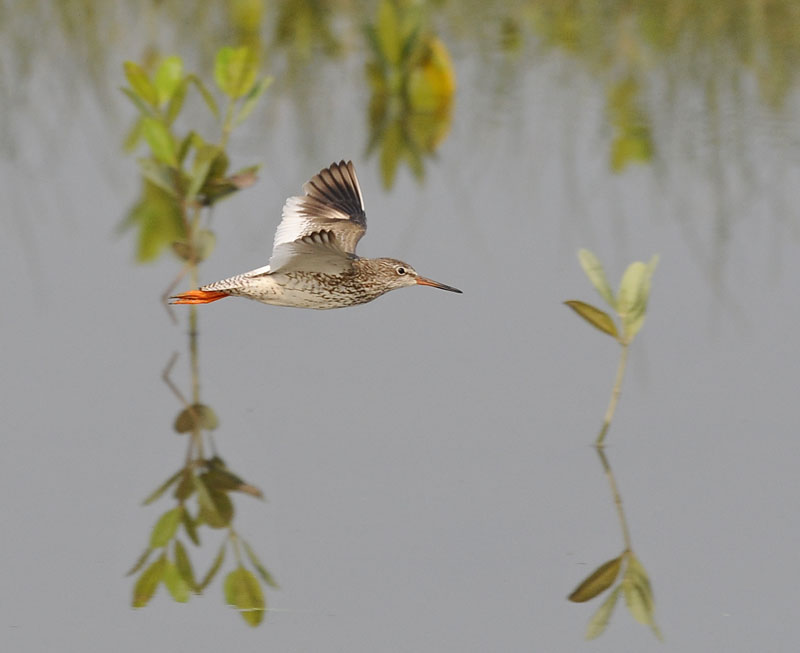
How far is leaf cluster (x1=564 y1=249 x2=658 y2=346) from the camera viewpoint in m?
6.69

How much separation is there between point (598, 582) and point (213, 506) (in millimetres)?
1786

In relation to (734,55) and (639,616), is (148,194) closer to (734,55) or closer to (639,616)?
(639,616)

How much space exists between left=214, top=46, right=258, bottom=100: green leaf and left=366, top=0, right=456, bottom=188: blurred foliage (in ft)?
11.7

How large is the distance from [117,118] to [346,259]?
6184mm

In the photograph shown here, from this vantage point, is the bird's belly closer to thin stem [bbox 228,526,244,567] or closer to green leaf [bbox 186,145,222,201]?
thin stem [bbox 228,526,244,567]

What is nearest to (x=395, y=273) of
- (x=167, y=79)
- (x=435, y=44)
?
(x=167, y=79)

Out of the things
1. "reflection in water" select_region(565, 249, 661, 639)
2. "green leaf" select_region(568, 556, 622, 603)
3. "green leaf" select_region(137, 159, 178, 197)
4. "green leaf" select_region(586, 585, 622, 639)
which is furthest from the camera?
"green leaf" select_region(137, 159, 178, 197)

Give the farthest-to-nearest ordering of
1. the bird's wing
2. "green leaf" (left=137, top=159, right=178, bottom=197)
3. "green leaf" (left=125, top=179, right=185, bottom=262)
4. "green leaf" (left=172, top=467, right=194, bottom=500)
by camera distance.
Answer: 1. "green leaf" (left=125, top=179, right=185, bottom=262)
2. "green leaf" (left=137, top=159, right=178, bottom=197)
3. "green leaf" (left=172, top=467, right=194, bottom=500)
4. the bird's wing

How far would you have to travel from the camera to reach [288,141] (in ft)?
36.5

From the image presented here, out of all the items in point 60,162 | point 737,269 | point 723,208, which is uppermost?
point 60,162

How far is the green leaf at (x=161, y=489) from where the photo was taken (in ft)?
21.3

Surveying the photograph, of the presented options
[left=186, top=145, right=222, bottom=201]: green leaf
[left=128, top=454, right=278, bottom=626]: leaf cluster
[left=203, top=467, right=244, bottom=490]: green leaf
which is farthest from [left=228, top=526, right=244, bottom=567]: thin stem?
[left=186, top=145, right=222, bottom=201]: green leaf

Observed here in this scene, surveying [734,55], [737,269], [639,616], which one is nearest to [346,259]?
[639,616]

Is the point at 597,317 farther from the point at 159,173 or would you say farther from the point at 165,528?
the point at 159,173
